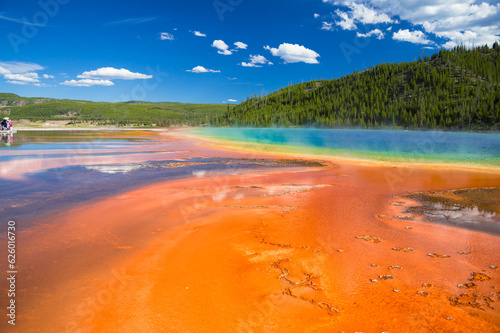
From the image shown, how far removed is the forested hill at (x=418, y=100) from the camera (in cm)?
11797

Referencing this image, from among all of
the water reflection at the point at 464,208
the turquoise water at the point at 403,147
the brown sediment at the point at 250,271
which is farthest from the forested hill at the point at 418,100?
the brown sediment at the point at 250,271

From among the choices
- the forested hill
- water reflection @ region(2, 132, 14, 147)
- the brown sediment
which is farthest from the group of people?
the forested hill

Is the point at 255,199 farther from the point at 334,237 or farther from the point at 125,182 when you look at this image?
the point at 125,182

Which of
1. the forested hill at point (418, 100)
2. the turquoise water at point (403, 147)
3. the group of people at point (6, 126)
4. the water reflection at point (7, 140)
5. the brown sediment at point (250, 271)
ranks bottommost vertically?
the brown sediment at point (250, 271)

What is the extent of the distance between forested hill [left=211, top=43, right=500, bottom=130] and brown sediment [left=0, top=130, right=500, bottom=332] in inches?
4925

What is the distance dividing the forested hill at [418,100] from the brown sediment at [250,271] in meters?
125

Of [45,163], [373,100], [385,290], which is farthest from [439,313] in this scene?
[373,100]

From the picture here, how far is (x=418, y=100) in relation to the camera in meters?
144

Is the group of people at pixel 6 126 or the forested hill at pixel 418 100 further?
the forested hill at pixel 418 100

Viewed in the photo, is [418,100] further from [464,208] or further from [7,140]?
[7,140]

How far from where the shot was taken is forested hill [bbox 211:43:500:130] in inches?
4644

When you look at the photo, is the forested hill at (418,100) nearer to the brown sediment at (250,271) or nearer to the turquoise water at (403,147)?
the turquoise water at (403,147)

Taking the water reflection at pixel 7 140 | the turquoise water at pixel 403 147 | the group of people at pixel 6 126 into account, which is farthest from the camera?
the group of people at pixel 6 126

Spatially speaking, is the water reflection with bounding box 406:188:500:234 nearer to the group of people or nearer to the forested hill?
the group of people
